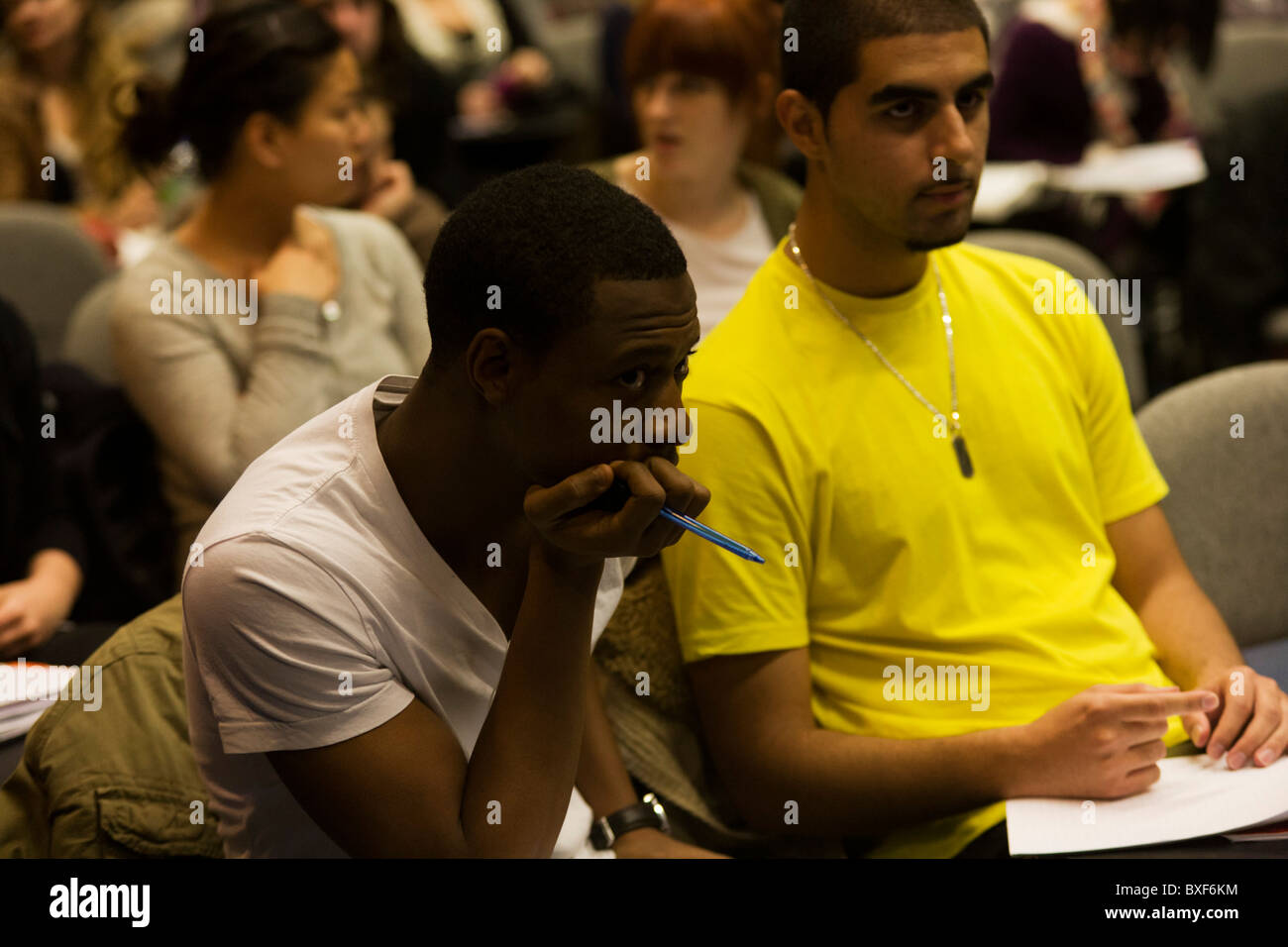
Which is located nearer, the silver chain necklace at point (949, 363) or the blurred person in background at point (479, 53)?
the silver chain necklace at point (949, 363)

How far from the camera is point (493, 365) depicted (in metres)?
0.99

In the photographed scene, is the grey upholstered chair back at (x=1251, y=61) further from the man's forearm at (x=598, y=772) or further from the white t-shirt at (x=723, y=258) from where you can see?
the man's forearm at (x=598, y=772)

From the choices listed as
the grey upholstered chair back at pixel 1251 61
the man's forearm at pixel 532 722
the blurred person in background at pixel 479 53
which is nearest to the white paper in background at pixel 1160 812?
the man's forearm at pixel 532 722

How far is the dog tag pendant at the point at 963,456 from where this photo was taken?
1356mm

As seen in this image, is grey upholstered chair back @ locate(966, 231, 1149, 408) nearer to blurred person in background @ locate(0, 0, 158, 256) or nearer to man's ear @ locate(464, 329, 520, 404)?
man's ear @ locate(464, 329, 520, 404)

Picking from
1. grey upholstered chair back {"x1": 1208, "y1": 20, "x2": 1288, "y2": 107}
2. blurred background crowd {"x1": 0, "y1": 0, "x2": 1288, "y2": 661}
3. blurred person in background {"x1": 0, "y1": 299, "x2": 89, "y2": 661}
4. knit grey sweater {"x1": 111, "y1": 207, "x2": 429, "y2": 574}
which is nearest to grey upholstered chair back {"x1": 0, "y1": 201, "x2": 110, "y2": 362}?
blurred background crowd {"x1": 0, "y1": 0, "x2": 1288, "y2": 661}

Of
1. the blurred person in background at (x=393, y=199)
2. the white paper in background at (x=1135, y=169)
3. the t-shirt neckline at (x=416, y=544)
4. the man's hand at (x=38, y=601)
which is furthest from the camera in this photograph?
the white paper in background at (x=1135, y=169)

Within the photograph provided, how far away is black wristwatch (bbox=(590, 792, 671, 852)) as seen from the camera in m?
1.25

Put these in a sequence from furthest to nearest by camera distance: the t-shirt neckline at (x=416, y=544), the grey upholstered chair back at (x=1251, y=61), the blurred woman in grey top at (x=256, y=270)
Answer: the grey upholstered chair back at (x=1251, y=61), the blurred woman in grey top at (x=256, y=270), the t-shirt neckline at (x=416, y=544)

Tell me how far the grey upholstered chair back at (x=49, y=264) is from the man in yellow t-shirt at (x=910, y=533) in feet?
5.10

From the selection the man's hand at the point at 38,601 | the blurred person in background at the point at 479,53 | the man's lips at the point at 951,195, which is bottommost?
the man's hand at the point at 38,601

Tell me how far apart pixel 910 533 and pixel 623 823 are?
374 mm

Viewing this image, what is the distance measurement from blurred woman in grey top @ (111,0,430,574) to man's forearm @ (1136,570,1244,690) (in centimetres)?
91
